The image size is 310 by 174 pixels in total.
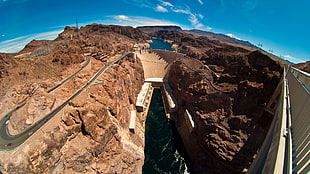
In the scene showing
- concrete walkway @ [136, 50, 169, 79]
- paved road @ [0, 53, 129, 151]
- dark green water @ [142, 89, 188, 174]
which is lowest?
dark green water @ [142, 89, 188, 174]

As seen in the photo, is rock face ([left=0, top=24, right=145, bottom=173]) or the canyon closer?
rock face ([left=0, top=24, right=145, bottom=173])

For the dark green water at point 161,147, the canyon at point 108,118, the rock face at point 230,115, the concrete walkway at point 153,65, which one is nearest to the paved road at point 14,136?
the canyon at point 108,118

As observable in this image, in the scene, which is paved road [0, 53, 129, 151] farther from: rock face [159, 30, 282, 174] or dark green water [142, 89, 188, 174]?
rock face [159, 30, 282, 174]

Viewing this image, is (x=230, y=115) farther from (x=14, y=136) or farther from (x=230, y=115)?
(x=14, y=136)

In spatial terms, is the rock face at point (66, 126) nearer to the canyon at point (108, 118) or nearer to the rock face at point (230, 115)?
the canyon at point (108, 118)

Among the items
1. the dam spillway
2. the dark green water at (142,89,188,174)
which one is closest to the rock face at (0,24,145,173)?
the dark green water at (142,89,188,174)

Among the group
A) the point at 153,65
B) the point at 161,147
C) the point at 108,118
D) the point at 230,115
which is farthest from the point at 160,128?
the point at 153,65

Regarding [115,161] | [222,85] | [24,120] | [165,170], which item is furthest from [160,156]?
[24,120]
